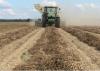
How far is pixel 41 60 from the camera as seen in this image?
38.0 feet

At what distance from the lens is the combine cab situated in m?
46.2

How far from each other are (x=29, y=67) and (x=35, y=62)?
0.79 metres

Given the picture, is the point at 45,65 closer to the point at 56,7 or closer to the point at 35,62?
the point at 35,62

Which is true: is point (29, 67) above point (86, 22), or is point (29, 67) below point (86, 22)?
above

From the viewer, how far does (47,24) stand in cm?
4788

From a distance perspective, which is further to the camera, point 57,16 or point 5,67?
point 57,16

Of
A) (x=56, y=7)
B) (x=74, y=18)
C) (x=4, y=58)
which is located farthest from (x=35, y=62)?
(x=74, y=18)

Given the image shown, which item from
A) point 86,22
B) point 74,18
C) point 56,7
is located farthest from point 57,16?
point 86,22

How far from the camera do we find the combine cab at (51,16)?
46.2 metres

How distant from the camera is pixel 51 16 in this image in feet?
152

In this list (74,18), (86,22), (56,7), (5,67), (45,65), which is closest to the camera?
(45,65)

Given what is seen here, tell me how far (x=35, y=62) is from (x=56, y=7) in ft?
115

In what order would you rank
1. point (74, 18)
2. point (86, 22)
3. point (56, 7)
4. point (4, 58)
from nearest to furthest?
1. point (4, 58)
2. point (56, 7)
3. point (74, 18)
4. point (86, 22)

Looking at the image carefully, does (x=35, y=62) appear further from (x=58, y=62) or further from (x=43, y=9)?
(x=43, y=9)
